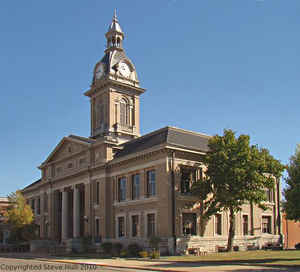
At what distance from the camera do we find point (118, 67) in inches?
2453

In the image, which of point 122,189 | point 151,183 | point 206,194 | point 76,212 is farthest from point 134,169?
point 76,212

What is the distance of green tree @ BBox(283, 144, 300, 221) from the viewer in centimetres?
3130

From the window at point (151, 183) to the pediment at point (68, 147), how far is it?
11235 mm

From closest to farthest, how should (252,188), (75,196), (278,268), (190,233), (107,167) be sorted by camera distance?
(278,268) < (252,188) < (190,233) < (107,167) < (75,196)

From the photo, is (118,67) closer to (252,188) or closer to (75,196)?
(75,196)

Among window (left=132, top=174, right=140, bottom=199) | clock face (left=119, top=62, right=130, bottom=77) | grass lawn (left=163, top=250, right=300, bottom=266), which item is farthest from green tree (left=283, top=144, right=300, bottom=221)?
clock face (left=119, top=62, right=130, bottom=77)

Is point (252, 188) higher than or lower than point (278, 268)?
higher

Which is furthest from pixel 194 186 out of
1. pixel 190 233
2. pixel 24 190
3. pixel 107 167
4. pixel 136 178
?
pixel 24 190

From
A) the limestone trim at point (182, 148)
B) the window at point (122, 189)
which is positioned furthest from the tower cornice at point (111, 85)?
the limestone trim at point (182, 148)

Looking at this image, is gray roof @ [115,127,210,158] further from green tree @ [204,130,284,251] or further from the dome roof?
the dome roof

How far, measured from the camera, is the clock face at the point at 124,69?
62656 mm

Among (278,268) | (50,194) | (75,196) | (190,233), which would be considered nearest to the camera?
(278,268)

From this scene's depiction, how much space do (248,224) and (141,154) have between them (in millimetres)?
14310

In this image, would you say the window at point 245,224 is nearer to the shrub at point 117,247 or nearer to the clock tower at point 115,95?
the shrub at point 117,247
